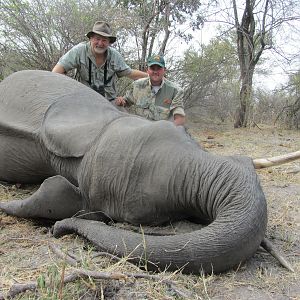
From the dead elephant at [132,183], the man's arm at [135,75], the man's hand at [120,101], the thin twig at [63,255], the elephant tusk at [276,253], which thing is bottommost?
the thin twig at [63,255]

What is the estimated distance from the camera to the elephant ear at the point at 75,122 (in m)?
3.12

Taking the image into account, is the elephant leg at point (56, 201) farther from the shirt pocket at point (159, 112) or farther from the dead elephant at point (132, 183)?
the shirt pocket at point (159, 112)

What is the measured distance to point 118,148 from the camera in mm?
2838

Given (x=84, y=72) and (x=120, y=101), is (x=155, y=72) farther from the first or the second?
(x=84, y=72)

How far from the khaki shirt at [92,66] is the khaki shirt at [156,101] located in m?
0.29

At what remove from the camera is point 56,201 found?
3035mm

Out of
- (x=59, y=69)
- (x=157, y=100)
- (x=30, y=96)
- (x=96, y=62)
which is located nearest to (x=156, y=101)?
(x=157, y=100)

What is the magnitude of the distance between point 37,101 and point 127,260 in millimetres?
2001

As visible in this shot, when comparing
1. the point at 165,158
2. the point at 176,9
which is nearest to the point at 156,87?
the point at 165,158

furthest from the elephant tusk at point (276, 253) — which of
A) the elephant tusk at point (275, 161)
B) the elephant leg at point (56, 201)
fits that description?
the elephant leg at point (56, 201)

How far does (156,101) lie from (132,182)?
290 centimetres

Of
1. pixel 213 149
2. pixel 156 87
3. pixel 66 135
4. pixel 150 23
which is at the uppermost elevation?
pixel 150 23

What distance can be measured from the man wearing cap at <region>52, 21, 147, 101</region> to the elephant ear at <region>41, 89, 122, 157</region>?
148 cm

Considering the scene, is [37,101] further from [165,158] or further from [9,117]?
[165,158]
